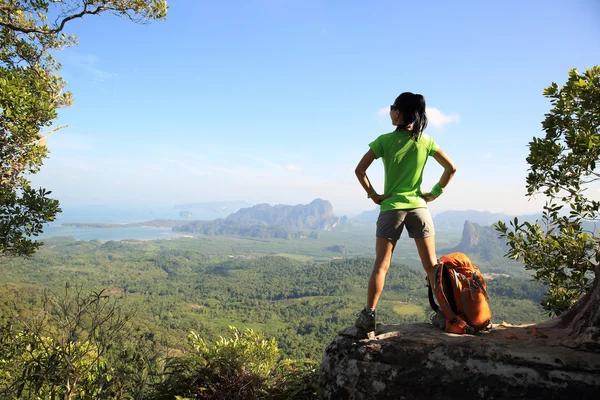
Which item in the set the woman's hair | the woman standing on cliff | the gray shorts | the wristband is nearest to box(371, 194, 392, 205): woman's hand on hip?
the woman standing on cliff

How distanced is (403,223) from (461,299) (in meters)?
0.98

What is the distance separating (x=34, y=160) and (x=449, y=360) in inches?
271

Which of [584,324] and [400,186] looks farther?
[400,186]

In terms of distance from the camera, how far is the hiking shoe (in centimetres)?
327

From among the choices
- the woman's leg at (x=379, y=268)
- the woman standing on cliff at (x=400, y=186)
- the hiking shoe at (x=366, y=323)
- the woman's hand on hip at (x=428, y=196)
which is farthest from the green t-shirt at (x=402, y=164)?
the hiking shoe at (x=366, y=323)

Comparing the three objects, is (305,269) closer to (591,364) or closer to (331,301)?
(331,301)

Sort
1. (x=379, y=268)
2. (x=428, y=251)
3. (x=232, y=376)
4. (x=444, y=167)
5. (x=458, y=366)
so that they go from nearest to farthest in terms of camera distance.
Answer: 1. (x=458, y=366)
2. (x=379, y=268)
3. (x=428, y=251)
4. (x=444, y=167)
5. (x=232, y=376)

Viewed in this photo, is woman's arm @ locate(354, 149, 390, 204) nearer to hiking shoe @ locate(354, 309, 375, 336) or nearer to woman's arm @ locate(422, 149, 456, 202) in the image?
woman's arm @ locate(422, 149, 456, 202)

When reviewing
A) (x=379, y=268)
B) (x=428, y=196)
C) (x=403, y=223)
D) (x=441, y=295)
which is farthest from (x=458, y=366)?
(x=428, y=196)

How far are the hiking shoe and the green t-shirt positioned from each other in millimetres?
1111

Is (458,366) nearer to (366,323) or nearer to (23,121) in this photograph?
(366,323)

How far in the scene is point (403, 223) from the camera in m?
3.21

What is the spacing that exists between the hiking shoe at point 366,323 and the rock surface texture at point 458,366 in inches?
3.4

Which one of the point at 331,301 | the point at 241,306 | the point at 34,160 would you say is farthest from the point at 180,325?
the point at 34,160
